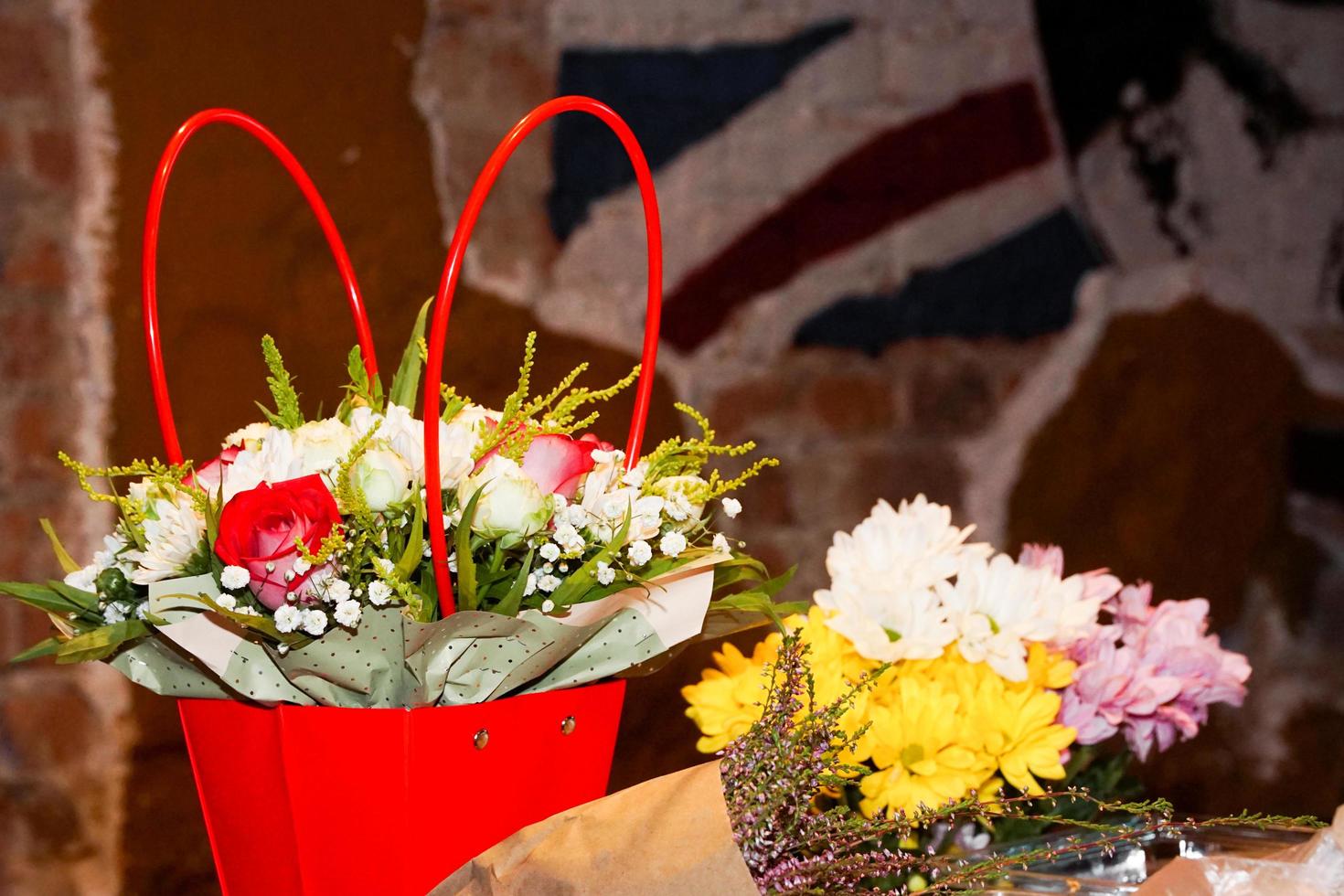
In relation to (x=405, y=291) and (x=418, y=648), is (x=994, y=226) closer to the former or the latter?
(x=405, y=291)

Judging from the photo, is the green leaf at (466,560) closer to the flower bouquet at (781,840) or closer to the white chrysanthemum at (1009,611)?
the flower bouquet at (781,840)

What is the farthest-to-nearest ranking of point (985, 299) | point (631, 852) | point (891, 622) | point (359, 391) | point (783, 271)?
point (985, 299), point (783, 271), point (891, 622), point (359, 391), point (631, 852)

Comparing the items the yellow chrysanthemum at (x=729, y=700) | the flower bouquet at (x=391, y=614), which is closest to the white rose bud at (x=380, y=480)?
the flower bouquet at (x=391, y=614)

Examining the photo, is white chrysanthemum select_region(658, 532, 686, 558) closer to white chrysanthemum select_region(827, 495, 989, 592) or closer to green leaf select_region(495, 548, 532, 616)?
green leaf select_region(495, 548, 532, 616)

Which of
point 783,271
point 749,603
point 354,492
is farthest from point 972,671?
point 783,271

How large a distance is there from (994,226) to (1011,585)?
1.33 metres

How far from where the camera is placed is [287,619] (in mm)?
569

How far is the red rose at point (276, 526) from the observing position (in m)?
0.57

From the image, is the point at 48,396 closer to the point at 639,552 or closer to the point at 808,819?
the point at 639,552

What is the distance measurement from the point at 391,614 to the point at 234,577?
7cm

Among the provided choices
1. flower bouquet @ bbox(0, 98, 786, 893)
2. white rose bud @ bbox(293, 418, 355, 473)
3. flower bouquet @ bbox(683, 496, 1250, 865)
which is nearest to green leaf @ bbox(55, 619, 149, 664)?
flower bouquet @ bbox(0, 98, 786, 893)

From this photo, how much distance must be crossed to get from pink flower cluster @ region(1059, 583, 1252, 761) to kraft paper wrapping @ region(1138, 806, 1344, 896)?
0.77 ft

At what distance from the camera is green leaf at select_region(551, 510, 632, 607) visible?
61cm

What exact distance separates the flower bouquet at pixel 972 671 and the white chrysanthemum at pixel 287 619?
28 cm
